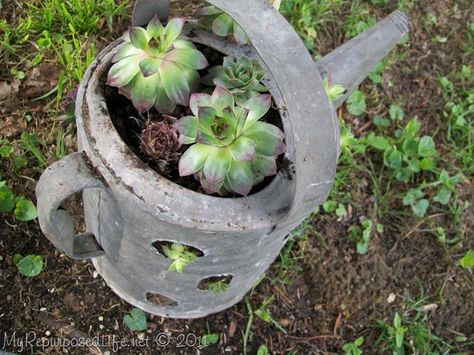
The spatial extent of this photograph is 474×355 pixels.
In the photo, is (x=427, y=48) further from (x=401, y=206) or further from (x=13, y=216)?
(x=13, y=216)

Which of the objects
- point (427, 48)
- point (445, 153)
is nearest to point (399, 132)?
point (445, 153)

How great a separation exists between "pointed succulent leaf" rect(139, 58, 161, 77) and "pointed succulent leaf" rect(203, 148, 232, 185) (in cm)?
21

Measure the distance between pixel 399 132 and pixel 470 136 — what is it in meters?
0.29

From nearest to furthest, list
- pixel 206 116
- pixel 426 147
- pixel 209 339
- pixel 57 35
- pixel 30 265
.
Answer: pixel 206 116, pixel 30 265, pixel 209 339, pixel 57 35, pixel 426 147

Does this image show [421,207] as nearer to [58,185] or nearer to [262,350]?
[262,350]

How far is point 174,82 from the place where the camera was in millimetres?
1172

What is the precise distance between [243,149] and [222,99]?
11 cm

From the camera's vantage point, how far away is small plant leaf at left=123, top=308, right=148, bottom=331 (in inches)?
69.2

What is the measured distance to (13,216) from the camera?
178cm

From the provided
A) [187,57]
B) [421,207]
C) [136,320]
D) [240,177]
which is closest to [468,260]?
[421,207]

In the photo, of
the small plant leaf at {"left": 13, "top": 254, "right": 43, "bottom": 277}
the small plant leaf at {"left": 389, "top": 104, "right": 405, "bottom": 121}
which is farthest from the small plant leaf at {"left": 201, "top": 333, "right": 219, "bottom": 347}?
the small plant leaf at {"left": 389, "top": 104, "right": 405, "bottom": 121}

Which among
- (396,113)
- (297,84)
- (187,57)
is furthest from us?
(396,113)

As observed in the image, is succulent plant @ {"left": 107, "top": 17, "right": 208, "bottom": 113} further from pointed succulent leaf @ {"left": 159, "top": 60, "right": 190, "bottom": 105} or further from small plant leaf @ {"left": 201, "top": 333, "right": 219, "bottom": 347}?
small plant leaf @ {"left": 201, "top": 333, "right": 219, "bottom": 347}

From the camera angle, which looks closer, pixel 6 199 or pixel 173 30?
pixel 173 30
